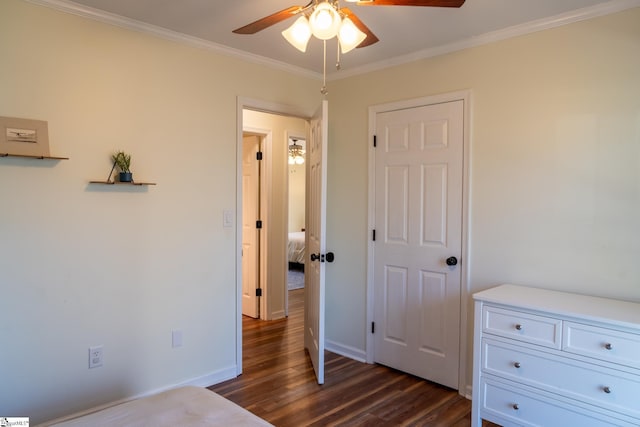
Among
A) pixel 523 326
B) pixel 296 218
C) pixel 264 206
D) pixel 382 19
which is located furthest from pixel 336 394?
pixel 296 218

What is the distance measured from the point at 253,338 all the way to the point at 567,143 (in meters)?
3.21

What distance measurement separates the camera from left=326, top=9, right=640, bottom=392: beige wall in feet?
7.64

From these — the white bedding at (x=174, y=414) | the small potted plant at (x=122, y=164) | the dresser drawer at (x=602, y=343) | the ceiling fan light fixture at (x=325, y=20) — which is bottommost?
the white bedding at (x=174, y=414)

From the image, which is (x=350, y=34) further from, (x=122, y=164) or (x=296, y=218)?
(x=296, y=218)

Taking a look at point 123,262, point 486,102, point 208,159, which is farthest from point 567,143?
point 123,262

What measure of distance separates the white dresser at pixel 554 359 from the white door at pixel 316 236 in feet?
3.74

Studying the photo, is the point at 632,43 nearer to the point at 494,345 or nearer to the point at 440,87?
the point at 440,87

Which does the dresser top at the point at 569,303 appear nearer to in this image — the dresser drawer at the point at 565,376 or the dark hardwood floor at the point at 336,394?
the dresser drawer at the point at 565,376

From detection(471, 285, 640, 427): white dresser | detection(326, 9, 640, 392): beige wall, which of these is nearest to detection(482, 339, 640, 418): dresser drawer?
detection(471, 285, 640, 427): white dresser

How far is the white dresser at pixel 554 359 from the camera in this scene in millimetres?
1971

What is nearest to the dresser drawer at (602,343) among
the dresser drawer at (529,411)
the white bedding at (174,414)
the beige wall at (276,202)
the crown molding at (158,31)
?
the dresser drawer at (529,411)

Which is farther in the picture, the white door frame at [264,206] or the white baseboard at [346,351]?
the white door frame at [264,206]

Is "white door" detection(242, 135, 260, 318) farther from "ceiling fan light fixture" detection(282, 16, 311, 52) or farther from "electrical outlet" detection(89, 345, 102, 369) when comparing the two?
"ceiling fan light fixture" detection(282, 16, 311, 52)

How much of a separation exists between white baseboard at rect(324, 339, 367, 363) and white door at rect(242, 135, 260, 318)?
4.20ft
